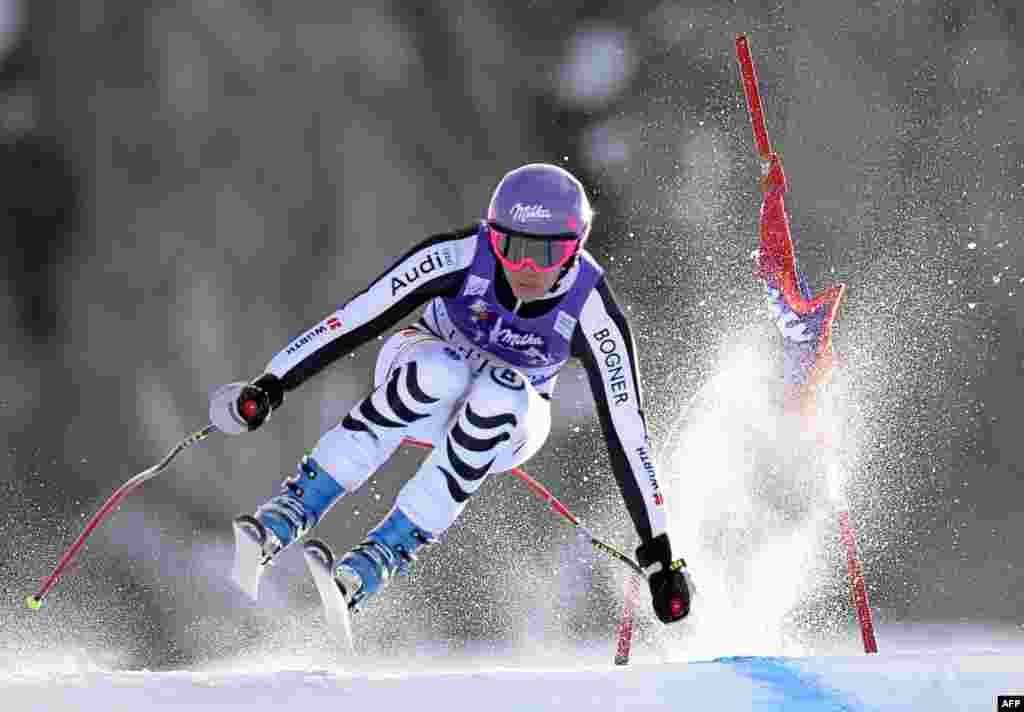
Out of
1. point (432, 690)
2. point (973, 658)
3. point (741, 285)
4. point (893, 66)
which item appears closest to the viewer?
point (432, 690)

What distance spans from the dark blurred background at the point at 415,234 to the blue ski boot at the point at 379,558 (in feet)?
11.2

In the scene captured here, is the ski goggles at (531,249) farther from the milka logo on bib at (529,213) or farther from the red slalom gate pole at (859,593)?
the red slalom gate pole at (859,593)

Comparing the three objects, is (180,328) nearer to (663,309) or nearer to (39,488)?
(39,488)

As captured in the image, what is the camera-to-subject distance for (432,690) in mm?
2832

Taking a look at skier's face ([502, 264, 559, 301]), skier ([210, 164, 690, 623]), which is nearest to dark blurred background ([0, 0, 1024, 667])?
skier ([210, 164, 690, 623])

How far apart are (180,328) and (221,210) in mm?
738

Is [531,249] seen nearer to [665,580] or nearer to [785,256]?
[665,580]

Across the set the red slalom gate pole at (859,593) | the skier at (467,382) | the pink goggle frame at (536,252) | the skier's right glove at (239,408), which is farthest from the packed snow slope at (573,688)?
the pink goggle frame at (536,252)

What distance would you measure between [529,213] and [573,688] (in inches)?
52.9

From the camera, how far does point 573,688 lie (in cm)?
292

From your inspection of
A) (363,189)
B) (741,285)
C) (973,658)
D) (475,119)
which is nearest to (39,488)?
(363,189)

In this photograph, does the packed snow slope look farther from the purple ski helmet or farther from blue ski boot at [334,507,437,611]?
the purple ski helmet

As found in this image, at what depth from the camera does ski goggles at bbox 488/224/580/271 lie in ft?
11.7

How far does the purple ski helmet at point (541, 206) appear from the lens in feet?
11.7
